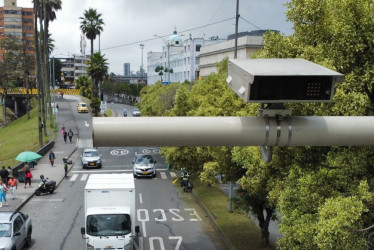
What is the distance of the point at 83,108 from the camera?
82.6 metres

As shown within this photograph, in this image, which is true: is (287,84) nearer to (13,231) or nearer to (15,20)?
(13,231)

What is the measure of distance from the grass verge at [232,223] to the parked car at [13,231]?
9.17 m

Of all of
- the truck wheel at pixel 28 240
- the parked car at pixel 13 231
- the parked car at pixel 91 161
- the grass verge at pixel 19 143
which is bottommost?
the grass verge at pixel 19 143

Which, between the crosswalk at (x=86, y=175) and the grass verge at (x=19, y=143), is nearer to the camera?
the crosswalk at (x=86, y=175)

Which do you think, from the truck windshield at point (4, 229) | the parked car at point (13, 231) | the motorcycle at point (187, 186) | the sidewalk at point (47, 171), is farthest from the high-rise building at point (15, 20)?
the truck windshield at point (4, 229)

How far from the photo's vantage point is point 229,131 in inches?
173

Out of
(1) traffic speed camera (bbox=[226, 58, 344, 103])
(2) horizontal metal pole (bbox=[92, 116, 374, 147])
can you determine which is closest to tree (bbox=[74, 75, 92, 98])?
(2) horizontal metal pole (bbox=[92, 116, 374, 147])

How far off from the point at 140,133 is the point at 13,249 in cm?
1481

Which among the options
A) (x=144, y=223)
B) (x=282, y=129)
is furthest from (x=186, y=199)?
(x=282, y=129)

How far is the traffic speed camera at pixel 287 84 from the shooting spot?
425 centimetres

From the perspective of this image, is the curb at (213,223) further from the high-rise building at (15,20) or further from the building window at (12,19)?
the building window at (12,19)

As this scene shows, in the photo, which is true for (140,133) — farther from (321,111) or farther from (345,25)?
(345,25)

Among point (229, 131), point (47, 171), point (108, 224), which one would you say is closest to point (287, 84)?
point (229, 131)

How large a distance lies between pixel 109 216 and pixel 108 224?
1.05 ft
